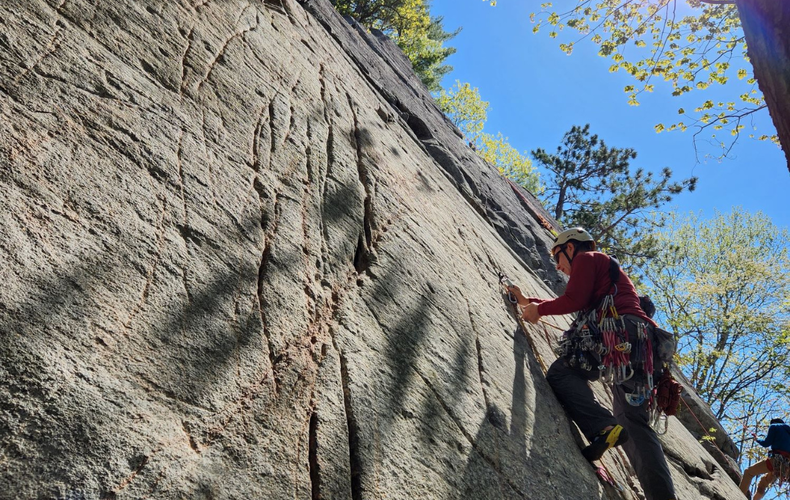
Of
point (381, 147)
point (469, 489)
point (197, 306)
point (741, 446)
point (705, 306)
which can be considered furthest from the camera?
point (705, 306)

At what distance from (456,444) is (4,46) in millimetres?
3191

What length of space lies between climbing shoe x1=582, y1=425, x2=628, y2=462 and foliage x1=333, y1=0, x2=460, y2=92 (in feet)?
55.1

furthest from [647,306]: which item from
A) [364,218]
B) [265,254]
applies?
[265,254]

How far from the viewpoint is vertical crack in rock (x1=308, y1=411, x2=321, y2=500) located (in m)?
2.26

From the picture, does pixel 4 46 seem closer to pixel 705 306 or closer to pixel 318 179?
pixel 318 179

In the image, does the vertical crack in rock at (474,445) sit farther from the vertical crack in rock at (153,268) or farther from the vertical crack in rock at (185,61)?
the vertical crack in rock at (185,61)

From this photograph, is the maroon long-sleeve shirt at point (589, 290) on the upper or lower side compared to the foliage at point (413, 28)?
lower

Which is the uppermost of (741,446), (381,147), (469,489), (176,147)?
(741,446)

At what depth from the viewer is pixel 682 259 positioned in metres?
24.1

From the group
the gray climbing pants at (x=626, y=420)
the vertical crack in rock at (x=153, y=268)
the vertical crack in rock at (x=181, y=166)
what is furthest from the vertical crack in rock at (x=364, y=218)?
the gray climbing pants at (x=626, y=420)

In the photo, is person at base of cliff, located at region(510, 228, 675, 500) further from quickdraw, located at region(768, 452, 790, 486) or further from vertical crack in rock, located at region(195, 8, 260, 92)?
vertical crack in rock, located at region(195, 8, 260, 92)

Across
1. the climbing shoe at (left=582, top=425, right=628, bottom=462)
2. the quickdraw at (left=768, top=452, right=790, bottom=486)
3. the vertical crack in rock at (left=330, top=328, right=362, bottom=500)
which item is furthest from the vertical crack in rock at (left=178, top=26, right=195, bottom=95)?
the quickdraw at (left=768, top=452, right=790, bottom=486)

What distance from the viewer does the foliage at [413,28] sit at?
18.9m

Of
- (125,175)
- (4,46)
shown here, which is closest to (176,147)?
(125,175)
